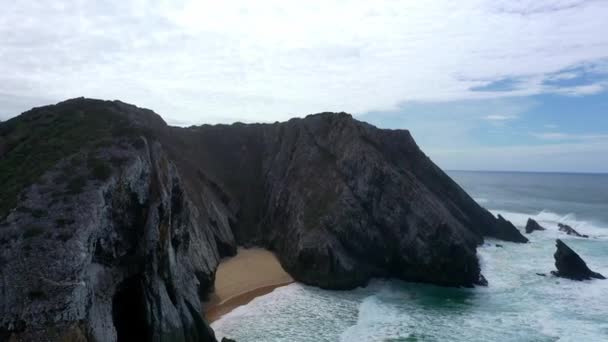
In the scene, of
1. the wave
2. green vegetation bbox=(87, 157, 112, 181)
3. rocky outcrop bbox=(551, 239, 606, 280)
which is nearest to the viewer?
green vegetation bbox=(87, 157, 112, 181)

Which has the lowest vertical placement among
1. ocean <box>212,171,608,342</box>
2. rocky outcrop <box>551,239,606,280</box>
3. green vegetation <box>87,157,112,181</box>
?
ocean <box>212,171,608,342</box>

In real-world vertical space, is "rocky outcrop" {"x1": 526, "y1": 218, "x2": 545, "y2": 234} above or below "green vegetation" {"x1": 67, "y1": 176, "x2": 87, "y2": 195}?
below

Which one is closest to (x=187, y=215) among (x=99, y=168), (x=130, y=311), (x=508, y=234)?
(x=99, y=168)

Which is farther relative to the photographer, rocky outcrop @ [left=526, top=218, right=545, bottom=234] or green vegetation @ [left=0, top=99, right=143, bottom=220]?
rocky outcrop @ [left=526, top=218, right=545, bottom=234]

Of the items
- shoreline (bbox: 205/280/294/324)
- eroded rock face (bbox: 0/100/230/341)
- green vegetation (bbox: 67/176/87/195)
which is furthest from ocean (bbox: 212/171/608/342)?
green vegetation (bbox: 67/176/87/195)

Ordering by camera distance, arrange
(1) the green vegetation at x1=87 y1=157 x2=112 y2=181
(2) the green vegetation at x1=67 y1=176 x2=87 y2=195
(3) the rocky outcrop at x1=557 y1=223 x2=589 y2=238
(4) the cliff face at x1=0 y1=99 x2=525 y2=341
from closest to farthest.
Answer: (4) the cliff face at x1=0 y1=99 x2=525 y2=341 → (2) the green vegetation at x1=67 y1=176 x2=87 y2=195 → (1) the green vegetation at x1=87 y1=157 x2=112 y2=181 → (3) the rocky outcrop at x1=557 y1=223 x2=589 y2=238

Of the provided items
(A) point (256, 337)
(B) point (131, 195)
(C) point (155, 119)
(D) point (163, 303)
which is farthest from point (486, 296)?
(C) point (155, 119)

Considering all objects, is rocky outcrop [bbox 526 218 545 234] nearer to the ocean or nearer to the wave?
the wave
